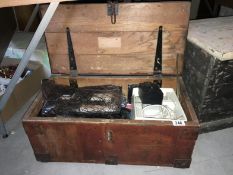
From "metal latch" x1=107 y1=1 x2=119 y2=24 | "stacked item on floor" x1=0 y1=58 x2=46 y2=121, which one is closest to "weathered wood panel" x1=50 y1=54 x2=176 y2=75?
"metal latch" x1=107 y1=1 x2=119 y2=24

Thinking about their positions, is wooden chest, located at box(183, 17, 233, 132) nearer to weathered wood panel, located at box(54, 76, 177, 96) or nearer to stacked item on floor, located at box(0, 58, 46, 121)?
weathered wood panel, located at box(54, 76, 177, 96)

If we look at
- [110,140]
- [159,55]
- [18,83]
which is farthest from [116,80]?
[18,83]

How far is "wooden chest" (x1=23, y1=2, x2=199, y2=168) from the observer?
3.48 feet

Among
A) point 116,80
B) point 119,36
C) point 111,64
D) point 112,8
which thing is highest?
point 112,8

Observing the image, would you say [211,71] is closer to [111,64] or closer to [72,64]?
[111,64]

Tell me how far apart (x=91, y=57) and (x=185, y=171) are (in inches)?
34.5

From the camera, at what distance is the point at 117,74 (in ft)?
4.61

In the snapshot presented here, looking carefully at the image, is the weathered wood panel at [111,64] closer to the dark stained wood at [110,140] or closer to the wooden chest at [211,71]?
the wooden chest at [211,71]

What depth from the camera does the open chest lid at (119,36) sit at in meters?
1.17

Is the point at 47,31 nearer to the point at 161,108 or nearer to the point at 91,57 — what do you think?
the point at 91,57

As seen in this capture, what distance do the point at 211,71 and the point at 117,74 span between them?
1.86 feet

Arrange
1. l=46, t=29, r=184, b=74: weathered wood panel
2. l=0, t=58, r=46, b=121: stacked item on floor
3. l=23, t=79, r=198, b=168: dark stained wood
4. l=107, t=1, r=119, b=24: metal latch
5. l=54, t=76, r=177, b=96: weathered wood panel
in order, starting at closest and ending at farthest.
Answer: l=23, t=79, r=198, b=168: dark stained wood → l=107, t=1, r=119, b=24: metal latch → l=46, t=29, r=184, b=74: weathered wood panel → l=54, t=76, r=177, b=96: weathered wood panel → l=0, t=58, r=46, b=121: stacked item on floor

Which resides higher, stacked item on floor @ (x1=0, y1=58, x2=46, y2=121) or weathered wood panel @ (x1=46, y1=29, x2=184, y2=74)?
weathered wood panel @ (x1=46, y1=29, x2=184, y2=74)

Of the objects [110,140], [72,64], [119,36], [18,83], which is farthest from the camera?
[18,83]
